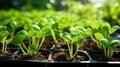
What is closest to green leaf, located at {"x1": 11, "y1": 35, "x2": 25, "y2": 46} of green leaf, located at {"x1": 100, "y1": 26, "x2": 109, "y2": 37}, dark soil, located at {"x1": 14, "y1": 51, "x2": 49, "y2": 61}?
dark soil, located at {"x1": 14, "y1": 51, "x2": 49, "y2": 61}

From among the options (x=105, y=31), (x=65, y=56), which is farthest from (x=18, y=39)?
(x=105, y=31)

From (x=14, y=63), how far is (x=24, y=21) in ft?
1.62

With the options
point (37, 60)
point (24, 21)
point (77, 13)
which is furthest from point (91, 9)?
point (37, 60)

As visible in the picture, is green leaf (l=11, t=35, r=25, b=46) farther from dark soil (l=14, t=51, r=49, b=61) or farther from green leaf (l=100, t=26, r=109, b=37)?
green leaf (l=100, t=26, r=109, b=37)

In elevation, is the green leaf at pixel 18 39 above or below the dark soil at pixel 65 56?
above

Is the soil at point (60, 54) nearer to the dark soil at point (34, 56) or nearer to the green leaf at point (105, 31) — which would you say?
the dark soil at point (34, 56)

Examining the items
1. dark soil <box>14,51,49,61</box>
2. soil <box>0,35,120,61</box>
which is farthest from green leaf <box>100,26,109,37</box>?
dark soil <box>14,51,49,61</box>

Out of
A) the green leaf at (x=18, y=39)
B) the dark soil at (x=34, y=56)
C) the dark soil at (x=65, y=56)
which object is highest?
the green leaf at (x=18, y=39)

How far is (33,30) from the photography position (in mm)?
1187

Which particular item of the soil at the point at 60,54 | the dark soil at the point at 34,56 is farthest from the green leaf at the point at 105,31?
the dark soil at the point at 34,56

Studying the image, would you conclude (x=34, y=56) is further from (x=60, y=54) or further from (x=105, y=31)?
(x=105, y=31)

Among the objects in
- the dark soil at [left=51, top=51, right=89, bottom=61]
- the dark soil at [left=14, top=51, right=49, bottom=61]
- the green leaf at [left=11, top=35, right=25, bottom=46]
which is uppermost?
the green leaf at [left=11, top=35, right=25, bottom=46]

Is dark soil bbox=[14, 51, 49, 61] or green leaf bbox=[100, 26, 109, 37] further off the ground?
Answer: green leaf bbox=[100, 26, 109, 37]

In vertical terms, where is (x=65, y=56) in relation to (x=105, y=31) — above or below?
below
